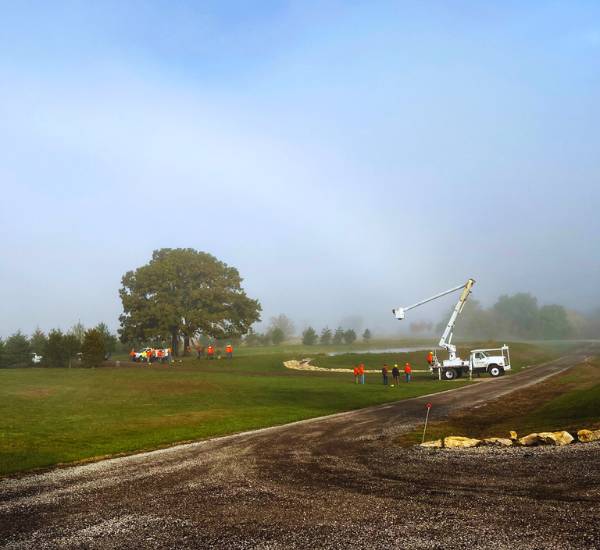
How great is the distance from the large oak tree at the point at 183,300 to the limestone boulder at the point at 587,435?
60.5 metres

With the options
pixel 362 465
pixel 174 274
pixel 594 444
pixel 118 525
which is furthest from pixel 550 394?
pixel 174 274

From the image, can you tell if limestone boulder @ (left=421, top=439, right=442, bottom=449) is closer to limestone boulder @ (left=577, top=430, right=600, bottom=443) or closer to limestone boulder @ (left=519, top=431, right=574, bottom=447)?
limestone boulder @ (left=519, top=431, right=574, bottom=447)

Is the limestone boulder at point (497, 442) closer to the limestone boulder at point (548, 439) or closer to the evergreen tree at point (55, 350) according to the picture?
the limestone boulder at point (548, 439)

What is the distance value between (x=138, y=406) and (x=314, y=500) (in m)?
19.9

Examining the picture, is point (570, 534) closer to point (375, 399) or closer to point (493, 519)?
point (493, 519)

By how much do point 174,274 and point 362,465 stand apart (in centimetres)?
6519

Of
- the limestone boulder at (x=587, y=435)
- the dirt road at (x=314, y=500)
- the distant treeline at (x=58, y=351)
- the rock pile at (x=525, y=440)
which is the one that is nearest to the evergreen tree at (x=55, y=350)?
the distant treeline at (x=58, y=351)

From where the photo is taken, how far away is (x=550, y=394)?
30719mm

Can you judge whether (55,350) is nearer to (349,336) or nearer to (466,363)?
(466,363)

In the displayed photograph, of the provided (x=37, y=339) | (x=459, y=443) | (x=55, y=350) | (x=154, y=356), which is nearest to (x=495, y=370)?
(x=459, y=443)

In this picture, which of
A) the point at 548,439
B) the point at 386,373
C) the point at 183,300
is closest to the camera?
the point at 548,439

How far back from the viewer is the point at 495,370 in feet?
162

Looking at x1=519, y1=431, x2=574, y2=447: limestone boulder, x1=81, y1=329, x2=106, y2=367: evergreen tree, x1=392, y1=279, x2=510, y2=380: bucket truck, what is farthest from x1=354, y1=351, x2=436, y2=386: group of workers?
x1=81, y1=329, x2=106, y2=367: evergreen tree

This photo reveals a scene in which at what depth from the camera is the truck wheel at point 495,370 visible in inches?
1930
